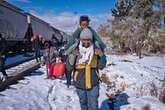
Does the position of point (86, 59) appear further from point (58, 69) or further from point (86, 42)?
point (58, 69)

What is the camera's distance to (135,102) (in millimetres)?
9797

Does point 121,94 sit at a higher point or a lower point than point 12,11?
lower

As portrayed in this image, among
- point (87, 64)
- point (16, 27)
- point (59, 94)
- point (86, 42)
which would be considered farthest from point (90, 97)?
point (16, 27)

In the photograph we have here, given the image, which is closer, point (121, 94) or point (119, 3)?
point (121, 94)

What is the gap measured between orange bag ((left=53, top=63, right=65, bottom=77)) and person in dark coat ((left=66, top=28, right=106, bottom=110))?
6.49 meters

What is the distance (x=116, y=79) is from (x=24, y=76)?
3.75 metres

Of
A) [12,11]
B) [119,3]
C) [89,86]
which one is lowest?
[89,86]

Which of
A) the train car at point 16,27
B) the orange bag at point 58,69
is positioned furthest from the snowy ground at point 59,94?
the train car at point 16,27

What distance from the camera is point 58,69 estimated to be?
A: 1364 centimetres

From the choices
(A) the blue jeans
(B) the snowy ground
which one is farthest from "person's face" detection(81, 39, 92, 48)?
(B) the snowy ground

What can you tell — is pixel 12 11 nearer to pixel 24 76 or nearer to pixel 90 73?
pixel 24 76

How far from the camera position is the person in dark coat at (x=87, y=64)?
6.66 meters

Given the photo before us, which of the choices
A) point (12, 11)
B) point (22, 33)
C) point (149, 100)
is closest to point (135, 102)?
point (149, 100)

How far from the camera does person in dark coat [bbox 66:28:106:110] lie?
21.9 feet
